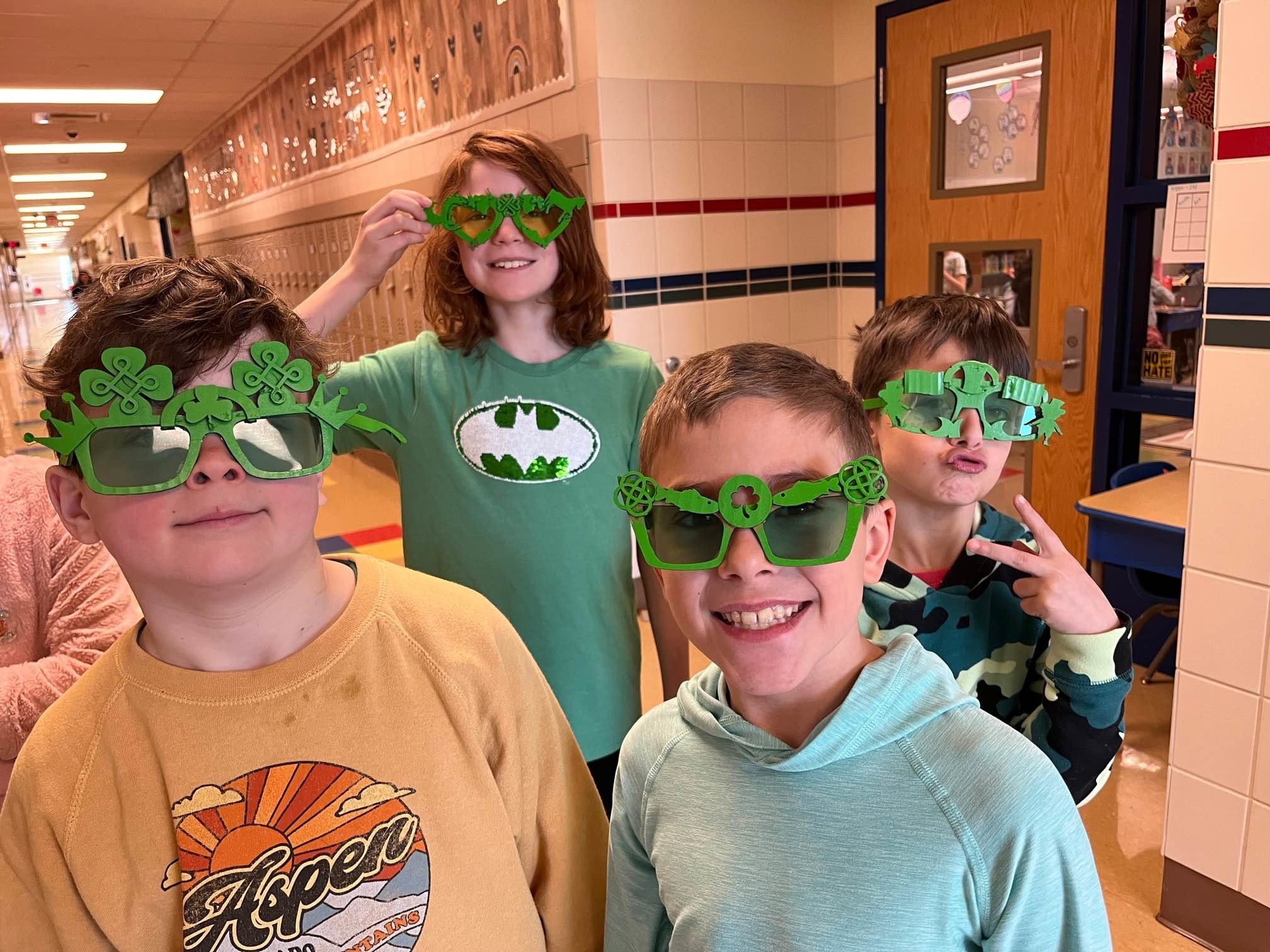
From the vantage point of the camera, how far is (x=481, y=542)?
5.09 ft

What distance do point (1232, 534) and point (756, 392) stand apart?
142 cm

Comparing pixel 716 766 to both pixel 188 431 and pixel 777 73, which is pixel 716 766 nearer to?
pixel 188 431

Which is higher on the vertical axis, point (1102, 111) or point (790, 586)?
point (1102, 111)

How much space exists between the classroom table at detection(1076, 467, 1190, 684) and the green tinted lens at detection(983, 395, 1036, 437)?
162 centimetres

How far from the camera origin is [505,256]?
1529mm

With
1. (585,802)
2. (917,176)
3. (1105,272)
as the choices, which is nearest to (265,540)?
(585,802)

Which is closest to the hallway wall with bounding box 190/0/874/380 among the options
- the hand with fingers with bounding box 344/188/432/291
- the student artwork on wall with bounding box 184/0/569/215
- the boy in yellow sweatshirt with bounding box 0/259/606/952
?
the student artwork on wall with bounding box 184/0/569/215

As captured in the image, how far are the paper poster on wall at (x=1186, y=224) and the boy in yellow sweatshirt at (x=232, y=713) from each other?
110 inches

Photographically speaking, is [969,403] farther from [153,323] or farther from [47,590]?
[47,590]

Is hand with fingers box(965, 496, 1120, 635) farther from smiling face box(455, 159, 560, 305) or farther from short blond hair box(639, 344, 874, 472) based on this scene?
smiling face box(455, 159, 560, 305)

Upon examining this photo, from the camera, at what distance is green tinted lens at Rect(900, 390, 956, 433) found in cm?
112

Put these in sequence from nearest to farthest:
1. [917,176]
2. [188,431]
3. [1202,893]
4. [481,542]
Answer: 1. [188,431]
2. [481,542]
3. [1202,893]
4. [917,176]

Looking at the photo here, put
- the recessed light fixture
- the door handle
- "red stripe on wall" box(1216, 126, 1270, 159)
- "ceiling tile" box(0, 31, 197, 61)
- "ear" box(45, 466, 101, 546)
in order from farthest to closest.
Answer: the recessed light fixture → "ceiling tile" box(0, 31, 197, 61) → the door handle → "red stripe on wall" box(1216, 126, 1270, 159) → "ear" box(45, 466, 101, 546)

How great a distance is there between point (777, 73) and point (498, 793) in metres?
3.60
